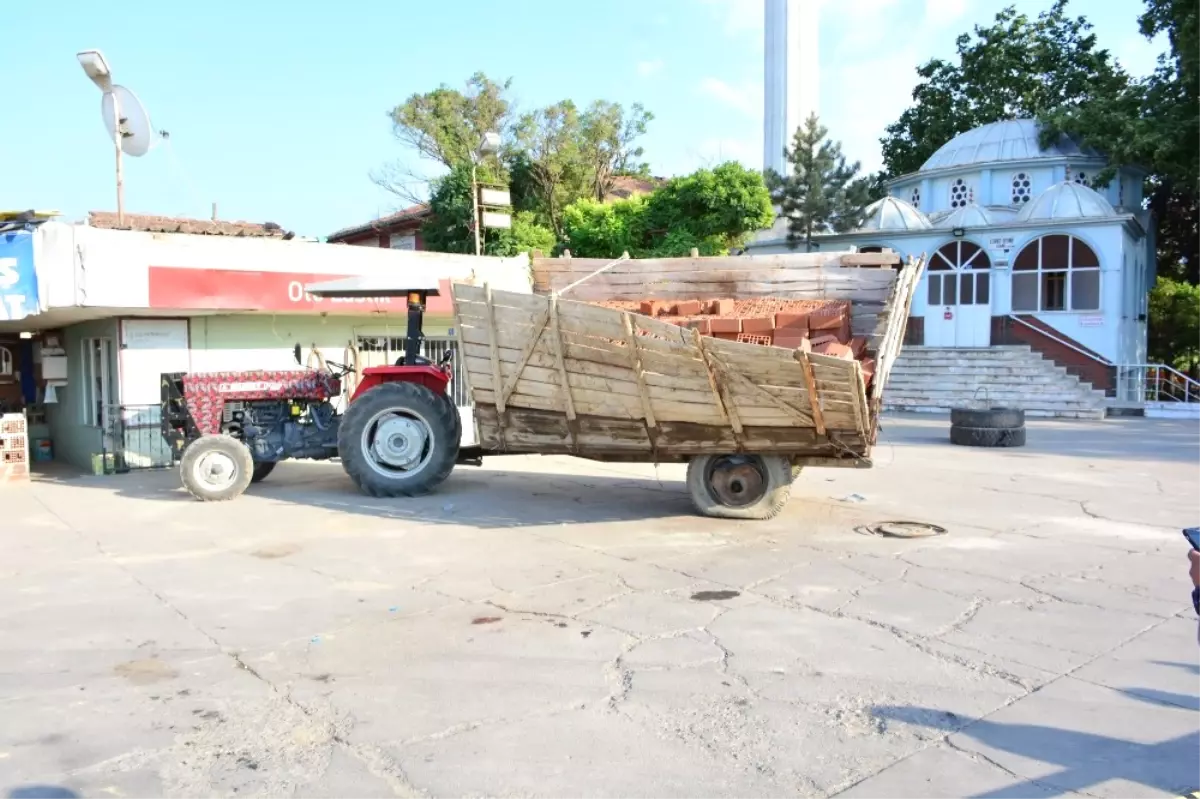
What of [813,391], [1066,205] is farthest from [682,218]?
[813,391]

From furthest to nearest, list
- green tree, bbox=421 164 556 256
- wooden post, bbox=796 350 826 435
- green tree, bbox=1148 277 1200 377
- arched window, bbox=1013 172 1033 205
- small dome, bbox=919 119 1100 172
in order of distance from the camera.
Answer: green tree, bbox=1148 277 1200 377
arched window, bbox=1013 172 1033 205
small dome, bbox=919 119 1100 172
green tree, bbox=421 164 556 256
wooden post, bbox=796 350 826 435

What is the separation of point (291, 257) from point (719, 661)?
10.5 m

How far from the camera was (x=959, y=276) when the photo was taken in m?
27.3

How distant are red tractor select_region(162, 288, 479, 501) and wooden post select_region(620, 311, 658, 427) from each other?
248 cm

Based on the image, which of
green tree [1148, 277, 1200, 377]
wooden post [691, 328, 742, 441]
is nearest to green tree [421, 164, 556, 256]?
wooden post [691, 328, 742, 441]

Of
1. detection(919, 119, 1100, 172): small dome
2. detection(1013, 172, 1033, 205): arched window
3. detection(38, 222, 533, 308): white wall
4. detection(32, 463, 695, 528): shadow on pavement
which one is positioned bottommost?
detection(32, 463, 695, 528): shadow on pavement

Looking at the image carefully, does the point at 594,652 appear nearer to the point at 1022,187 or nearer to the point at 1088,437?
the point at 1088,437

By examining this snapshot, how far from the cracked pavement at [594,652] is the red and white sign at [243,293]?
142 inches

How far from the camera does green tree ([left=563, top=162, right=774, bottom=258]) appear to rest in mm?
25719

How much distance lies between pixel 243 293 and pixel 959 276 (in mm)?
21791

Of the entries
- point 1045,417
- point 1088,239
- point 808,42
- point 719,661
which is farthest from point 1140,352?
point 719,661

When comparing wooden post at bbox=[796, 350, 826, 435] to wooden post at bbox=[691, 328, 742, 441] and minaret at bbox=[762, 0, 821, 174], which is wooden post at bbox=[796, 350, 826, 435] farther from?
minaret at bbox=[762, 0, 821, 174]

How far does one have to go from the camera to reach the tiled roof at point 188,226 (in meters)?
14.7

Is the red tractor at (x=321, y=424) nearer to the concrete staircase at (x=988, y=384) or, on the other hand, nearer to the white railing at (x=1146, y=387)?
the concrete staircase at (x=988, y=384)
